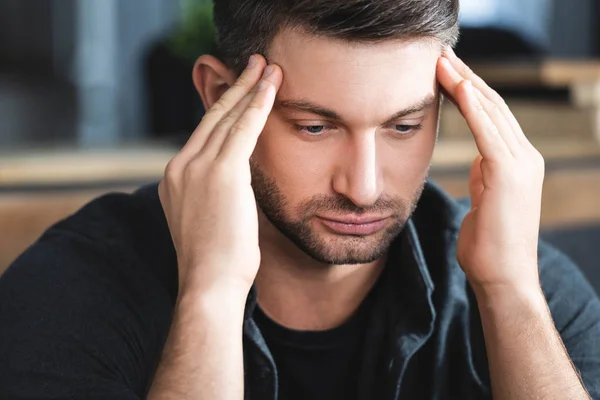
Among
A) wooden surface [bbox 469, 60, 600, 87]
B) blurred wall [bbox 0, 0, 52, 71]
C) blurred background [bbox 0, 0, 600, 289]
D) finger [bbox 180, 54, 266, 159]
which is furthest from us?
blurred wall [bbox 0, 0, 52, 71]

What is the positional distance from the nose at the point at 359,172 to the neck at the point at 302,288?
228 millimetres

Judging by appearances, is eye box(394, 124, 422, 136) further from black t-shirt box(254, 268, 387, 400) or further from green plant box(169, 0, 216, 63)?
green plant box(169, 0, 216, 63)

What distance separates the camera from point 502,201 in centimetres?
129

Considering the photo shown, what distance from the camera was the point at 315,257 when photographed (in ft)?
4.23

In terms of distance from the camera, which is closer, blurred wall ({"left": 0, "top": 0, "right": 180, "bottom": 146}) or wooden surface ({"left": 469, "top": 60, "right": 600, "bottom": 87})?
wooden surface ({"left": 469, "top": 60, "right": 600, "bottom": 87})

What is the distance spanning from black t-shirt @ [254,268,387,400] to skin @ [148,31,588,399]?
17 cm

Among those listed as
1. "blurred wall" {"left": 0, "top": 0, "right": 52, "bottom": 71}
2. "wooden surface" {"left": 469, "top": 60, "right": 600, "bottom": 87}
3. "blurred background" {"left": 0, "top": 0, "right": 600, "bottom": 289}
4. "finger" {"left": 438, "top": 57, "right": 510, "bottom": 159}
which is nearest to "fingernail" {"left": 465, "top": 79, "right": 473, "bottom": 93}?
"finger" {"left": 438, "top": 57, "right": 510, "bottom": 159}

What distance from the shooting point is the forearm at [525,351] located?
1.24m

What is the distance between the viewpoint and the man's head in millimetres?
1206

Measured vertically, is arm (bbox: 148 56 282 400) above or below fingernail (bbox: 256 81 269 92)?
below

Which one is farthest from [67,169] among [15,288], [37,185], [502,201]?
[502,201]

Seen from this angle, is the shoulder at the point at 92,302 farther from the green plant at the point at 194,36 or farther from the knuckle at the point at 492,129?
the green plant at the point at 194,36

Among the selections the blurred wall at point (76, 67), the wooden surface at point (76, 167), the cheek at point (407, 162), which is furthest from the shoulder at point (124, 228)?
the blurred wall at point (76, 67)

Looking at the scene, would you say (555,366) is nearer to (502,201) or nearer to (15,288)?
(502,201)
